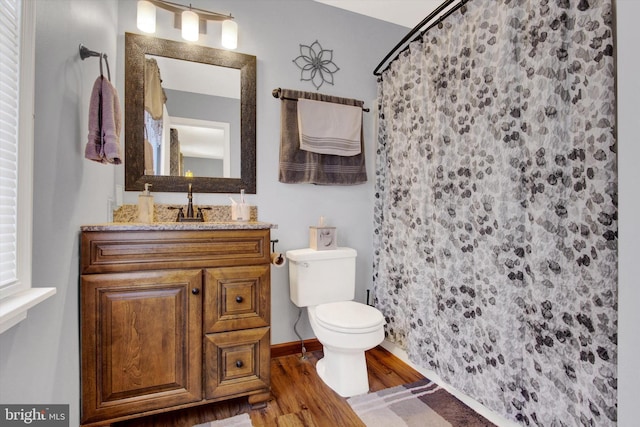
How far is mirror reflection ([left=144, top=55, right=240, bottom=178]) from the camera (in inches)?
74.9

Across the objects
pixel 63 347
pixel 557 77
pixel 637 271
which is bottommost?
pixel 63 347

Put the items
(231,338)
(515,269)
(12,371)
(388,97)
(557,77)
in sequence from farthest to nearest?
1. (388,97)
2. (231,338)
3. (515,269)
4. (557,77)
5. (12,371)

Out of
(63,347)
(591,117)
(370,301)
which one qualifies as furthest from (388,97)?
(63,347)

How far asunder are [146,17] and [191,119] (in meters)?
0.61

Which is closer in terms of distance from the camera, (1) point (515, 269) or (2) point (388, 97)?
(1) point (515, 269)

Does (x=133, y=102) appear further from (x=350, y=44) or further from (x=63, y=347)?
(x=350, y=44)

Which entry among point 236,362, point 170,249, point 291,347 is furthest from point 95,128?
point 291,347

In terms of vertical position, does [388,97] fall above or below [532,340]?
Answer: above

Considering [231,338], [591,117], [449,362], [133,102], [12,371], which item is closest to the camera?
[12,371]

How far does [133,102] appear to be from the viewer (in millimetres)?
1847

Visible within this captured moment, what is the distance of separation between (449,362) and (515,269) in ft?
2.23

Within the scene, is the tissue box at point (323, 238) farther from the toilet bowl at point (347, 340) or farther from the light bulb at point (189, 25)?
the light bulb at point (189, 25)

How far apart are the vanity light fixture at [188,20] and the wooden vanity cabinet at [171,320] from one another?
127cm

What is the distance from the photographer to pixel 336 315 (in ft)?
5.80
